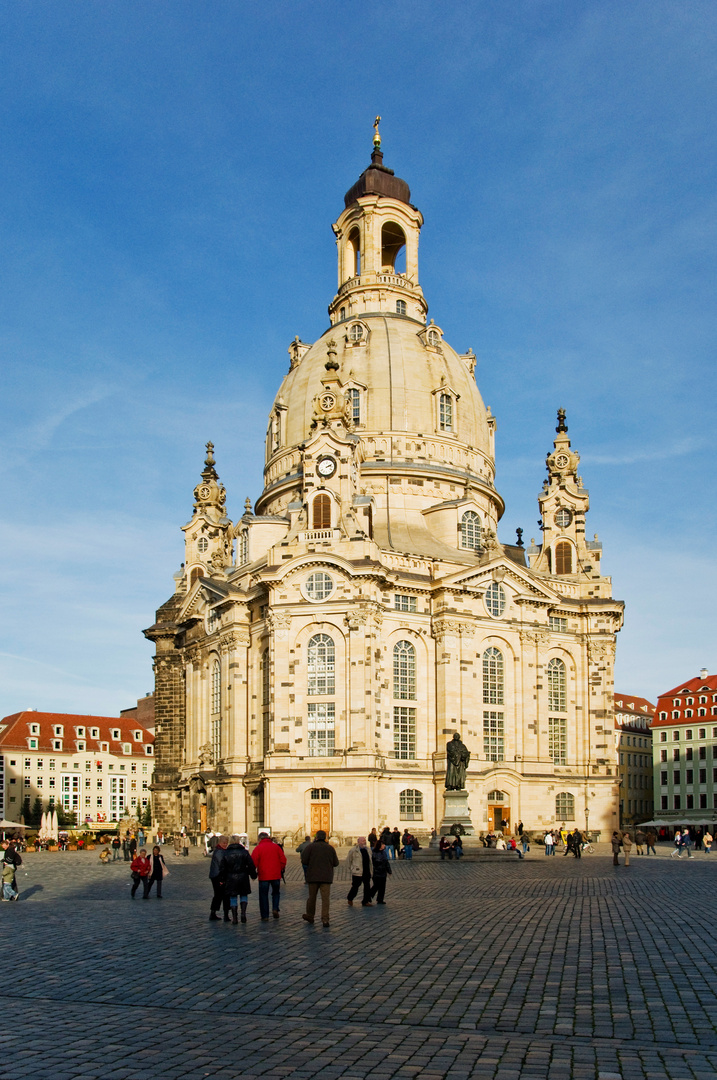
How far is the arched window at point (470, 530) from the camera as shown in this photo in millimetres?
75750

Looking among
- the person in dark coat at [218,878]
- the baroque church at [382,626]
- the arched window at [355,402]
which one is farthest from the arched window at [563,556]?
the person in dark coat at [218,878]

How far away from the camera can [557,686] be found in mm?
76125

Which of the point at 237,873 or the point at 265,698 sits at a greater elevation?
the point at 265,698

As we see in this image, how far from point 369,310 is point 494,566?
89.6 feet

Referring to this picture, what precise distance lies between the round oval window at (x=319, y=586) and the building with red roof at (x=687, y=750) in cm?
5739

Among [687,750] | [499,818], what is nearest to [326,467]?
[499,818]

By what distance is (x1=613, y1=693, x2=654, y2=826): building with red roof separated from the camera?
118 metres

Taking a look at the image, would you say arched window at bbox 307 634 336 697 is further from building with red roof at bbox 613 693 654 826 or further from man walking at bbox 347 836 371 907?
building with red roof at bbox 613 693 654 826

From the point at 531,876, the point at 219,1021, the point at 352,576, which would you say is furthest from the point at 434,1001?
the point at 352,576

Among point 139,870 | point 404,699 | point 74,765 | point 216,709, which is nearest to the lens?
point 139,870

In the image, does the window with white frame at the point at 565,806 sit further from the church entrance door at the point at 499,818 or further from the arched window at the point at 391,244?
the arched window at the point at 391,244

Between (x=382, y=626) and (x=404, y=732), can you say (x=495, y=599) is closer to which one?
(x=382, y=626)

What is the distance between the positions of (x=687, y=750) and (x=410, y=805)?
54.3 metres

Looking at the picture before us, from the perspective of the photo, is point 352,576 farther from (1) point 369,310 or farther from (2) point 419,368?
(1) point 369,310
